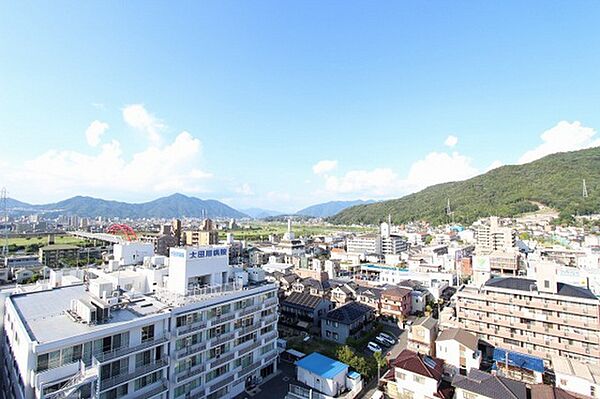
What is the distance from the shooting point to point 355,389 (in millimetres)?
20906

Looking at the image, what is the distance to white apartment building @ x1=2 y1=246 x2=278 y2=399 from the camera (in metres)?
12.4

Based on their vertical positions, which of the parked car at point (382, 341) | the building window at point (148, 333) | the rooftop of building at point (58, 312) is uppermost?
the rooftop of building at point (58, 312)

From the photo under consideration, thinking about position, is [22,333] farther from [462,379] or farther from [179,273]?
[462,379]

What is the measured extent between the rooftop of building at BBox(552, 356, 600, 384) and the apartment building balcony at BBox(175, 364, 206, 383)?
2329cm

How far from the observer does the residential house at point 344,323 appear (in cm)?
2919

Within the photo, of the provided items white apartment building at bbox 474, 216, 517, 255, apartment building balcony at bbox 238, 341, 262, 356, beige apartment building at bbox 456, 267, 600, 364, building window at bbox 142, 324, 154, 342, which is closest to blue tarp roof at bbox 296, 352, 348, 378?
apartment building balcony at bbox 238, 341, 262, 356

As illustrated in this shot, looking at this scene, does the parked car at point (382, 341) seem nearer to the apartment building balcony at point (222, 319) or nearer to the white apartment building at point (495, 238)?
the apartment building balcony at point (222, 319)

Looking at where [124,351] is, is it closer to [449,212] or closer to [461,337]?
[461,337]

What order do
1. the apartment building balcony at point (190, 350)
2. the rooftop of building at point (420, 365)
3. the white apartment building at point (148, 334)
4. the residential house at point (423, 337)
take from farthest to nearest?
1. the residential house at point (423, 337)
2. the rooftop of building at point (420, 365)
3. the apartment building balcony at point (190, 350)
4. the white apartment building at point (148, 334)

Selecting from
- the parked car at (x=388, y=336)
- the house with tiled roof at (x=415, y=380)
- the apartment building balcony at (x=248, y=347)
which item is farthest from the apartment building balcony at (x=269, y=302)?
the parked car at (x=388, y=336)

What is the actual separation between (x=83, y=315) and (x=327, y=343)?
21374 millimetres

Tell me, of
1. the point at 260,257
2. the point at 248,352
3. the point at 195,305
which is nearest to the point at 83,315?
the point at 195,305

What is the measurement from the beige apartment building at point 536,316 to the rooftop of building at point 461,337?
319 centimetres

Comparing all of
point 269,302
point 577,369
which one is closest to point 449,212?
point 577,369
